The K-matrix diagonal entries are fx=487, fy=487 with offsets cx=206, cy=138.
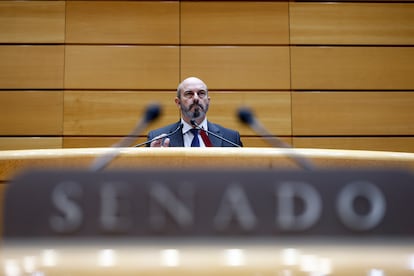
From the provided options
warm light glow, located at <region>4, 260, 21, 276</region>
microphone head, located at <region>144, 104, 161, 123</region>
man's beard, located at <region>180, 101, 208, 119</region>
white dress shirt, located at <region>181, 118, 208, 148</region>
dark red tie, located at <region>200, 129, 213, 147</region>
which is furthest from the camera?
man's beard, located at <region>180, 101, 208, 119</region>

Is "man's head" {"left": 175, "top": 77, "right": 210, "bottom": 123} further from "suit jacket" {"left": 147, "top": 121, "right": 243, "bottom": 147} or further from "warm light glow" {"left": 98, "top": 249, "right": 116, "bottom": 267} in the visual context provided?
"warm light glow" {"left": 98, "top": 249, "right": 116, "bottom": 267}

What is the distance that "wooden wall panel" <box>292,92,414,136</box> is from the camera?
3.46 m

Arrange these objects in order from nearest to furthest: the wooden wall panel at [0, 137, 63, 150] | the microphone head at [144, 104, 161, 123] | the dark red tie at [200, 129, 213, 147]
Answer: the microphone head at [144, 104, 161, 123], the dark red tie at [200, 129, 213, 147], the wooden wall panel at [0, 137, 63, 150]

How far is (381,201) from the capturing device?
2.36ft

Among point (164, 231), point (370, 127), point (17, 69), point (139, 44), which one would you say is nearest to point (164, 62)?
point (139, 44)

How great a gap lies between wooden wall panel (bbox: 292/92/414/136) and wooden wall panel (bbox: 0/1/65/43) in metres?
1.76

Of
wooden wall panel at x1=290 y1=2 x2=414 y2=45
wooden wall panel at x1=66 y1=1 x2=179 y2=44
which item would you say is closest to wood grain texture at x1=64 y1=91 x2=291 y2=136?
wooden wall panel at x1=66 y1=1 x2=179 y2=44

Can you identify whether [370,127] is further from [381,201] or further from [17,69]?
[381,201]

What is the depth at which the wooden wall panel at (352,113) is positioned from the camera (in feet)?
11.4

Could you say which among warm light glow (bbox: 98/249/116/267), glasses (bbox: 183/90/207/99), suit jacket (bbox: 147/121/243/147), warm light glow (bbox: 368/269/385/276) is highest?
glasses (bbox: 183/90/207/99)

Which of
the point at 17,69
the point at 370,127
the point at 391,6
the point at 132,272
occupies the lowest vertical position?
the point at 132,272

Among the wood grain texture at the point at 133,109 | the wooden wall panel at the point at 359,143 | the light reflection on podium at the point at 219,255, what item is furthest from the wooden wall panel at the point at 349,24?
the light reflection on podium at the point at 219,255

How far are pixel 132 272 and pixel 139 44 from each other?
299 centimetres

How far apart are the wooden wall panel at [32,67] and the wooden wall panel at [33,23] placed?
0.06 metres
